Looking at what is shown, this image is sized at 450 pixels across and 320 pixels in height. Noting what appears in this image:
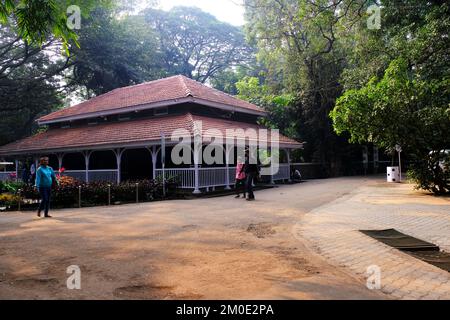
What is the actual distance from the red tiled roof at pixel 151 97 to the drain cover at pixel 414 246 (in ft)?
44.4

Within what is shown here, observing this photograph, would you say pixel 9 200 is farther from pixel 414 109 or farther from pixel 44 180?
pixel 414 109

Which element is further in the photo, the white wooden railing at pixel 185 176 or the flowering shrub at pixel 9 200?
the white wooden railing at pixel 185 176

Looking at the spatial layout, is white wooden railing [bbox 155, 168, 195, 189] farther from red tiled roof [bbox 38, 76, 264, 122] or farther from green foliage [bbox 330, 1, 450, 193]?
green foliage [bbox 330, 1, 450, 193]

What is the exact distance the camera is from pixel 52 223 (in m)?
9.44

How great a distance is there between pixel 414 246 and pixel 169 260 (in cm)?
436

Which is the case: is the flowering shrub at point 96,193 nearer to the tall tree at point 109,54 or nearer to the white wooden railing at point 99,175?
the white wooden railing at point 99,175

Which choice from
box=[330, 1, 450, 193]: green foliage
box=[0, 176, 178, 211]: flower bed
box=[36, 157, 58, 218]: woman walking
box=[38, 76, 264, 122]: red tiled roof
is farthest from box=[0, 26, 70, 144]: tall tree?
box=[330, 1, 450, 193]: green foliage

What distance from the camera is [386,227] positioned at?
8281mm

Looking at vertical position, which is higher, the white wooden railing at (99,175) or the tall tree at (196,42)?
the tall tree at (196,42)

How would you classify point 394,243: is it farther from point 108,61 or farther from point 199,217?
point 108,61

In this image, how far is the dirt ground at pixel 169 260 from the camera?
13.9 ft

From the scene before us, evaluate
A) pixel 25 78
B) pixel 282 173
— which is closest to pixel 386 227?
pixel 282 173

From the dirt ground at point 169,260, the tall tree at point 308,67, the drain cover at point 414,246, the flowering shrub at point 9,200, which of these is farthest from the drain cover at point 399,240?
the tall tree at point 308,67
